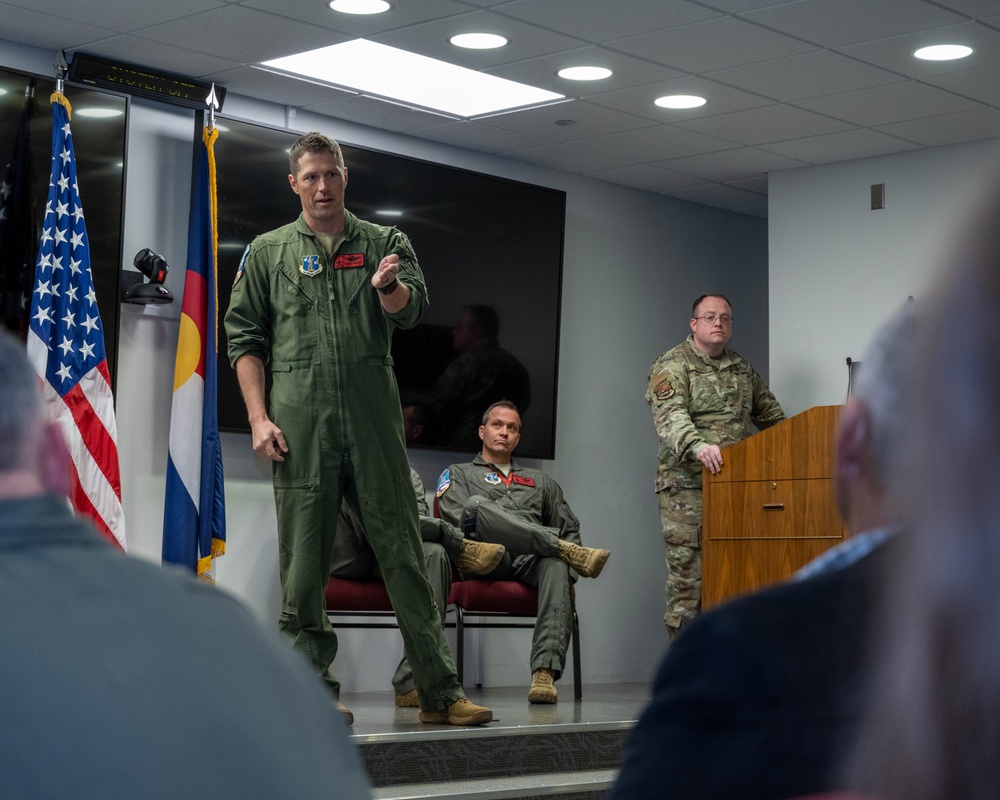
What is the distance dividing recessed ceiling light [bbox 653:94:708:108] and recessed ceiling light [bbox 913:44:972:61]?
3.29 ft

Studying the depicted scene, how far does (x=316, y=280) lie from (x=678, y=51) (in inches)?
79.6

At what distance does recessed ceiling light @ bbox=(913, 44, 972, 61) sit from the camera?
5273mm

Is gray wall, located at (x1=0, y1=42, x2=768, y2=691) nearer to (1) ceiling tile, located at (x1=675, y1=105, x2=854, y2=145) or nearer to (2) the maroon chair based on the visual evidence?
(2) the maroon chair

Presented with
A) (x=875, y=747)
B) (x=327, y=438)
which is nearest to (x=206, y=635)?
(x=875, y=747)

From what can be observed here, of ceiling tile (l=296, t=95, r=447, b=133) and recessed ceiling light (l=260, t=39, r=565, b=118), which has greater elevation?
recessed ceiling light (l=260, t=39, r=565, b=118)

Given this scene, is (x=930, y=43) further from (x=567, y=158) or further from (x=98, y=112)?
(x=98, y=112)

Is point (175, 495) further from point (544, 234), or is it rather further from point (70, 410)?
point (544, 234)

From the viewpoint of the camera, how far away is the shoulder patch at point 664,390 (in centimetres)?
645

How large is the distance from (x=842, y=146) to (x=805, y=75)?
118 centimetres

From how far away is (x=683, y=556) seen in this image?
21.2ft

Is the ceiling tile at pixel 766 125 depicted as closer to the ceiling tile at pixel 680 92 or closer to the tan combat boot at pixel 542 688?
the ceiling tile at pixel 680 92

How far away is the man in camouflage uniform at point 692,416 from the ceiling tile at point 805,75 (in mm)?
1137

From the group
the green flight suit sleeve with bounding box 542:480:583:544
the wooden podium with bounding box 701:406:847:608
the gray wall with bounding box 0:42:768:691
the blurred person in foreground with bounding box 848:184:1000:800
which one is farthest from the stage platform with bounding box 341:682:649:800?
the blurred person in foreground with bounding box 848:184:1000:800

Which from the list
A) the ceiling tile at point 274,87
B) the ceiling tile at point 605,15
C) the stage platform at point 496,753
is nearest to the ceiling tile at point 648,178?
the ceiling tile at point 274,87
